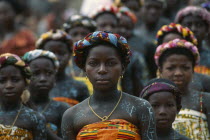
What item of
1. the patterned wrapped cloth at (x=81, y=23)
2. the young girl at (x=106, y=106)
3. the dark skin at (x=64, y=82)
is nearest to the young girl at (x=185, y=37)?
the patterned wrapped cloth at (x=81, y=23)

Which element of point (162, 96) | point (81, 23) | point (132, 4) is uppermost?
point (132, 4)

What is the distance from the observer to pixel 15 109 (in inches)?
233

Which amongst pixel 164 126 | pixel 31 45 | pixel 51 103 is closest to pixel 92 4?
pixel 31 45

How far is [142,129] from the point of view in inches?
191

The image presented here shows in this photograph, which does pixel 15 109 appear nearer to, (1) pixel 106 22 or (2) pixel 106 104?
(2) pixel 106 104

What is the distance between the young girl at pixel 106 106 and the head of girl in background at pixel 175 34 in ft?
8.35

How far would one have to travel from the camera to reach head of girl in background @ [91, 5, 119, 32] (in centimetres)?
899

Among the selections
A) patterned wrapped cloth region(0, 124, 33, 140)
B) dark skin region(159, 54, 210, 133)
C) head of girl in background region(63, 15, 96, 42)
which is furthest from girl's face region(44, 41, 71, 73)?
patterned wrapped cloth region(0, 124, 33, 140)

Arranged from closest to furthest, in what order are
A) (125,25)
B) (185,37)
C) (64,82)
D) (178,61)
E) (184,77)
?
(184,77) → (178,61) → (185,37) → (64,82) → (125,25)

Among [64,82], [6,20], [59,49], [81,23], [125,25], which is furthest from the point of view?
[6,20]

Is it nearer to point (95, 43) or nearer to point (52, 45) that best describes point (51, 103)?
point (52, 45)

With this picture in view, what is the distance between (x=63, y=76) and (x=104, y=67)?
9.41 feet

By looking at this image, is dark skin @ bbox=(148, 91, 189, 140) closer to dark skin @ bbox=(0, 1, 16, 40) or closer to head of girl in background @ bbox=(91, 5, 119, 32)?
head of girl in background @ bbox=(91, 5, 119, 32)

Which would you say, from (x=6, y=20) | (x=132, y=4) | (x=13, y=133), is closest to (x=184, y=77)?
(x=13, y=133)
